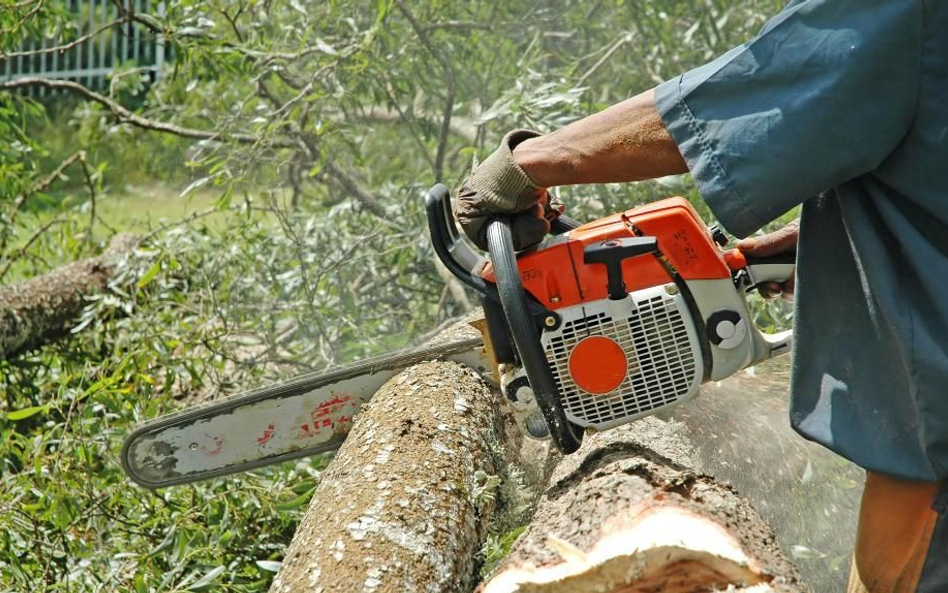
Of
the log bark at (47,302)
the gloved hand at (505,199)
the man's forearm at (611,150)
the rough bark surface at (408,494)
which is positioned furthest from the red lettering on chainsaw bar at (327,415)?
the log bark at (47,302)

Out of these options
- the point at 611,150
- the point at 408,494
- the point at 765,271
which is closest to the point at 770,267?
the point at 765,271

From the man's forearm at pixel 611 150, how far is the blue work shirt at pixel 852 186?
0.05 m

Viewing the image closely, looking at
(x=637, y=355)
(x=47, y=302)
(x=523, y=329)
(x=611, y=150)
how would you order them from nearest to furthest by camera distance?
(x=611, y=150) < (x=523, y=329) < (x=637, y=355) < (x=47, y=302)

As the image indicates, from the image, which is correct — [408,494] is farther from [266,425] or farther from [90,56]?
[90,56]

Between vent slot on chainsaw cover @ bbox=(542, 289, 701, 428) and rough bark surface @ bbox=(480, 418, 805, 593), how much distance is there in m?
0.13

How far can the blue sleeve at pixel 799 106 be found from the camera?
1.50 m

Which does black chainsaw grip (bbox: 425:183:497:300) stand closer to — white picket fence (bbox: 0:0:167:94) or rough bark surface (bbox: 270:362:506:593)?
rough bark surface (bbox: 270:362:506:593)

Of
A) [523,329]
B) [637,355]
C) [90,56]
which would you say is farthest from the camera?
[90,56]

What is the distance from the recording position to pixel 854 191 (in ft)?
5.49

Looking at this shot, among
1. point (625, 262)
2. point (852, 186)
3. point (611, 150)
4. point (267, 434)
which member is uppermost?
point (611, 150)

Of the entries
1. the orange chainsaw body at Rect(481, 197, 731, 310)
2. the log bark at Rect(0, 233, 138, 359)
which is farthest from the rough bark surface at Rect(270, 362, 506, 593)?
the log bark at Rect(0, 233, 138, 359)

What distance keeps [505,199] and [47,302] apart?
262 centimetres

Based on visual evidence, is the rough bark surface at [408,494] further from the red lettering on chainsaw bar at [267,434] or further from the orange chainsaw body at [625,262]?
the orange chainsaw body at [625,262]

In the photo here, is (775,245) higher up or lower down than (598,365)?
higher up
